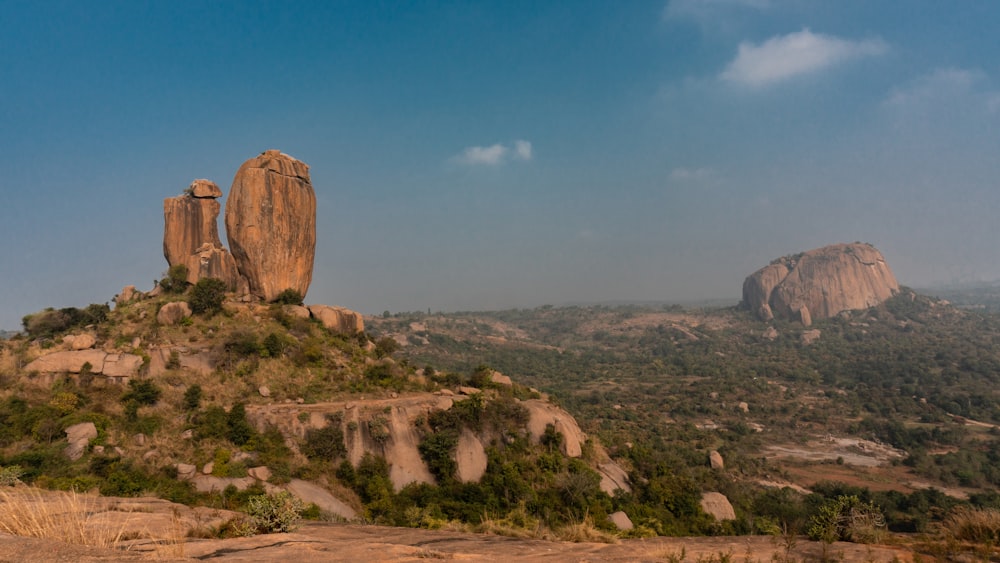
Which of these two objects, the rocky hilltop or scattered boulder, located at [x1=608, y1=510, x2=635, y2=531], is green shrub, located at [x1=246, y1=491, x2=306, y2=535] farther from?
the rocky hilltop

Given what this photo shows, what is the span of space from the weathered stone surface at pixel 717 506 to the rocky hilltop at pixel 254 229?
3138 centimetres

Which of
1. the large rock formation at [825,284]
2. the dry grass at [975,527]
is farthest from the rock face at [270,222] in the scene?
the large rock formation at [825,284]

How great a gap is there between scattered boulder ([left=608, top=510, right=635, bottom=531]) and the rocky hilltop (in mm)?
27383

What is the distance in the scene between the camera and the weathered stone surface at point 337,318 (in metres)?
31.9

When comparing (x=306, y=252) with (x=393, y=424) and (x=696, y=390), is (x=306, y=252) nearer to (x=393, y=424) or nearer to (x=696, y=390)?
(x=393, y=424)

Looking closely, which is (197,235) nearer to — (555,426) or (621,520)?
(555,426)

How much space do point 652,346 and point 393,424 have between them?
355ft

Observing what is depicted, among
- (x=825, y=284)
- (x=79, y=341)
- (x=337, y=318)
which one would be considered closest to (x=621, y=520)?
(x=337, y=318)

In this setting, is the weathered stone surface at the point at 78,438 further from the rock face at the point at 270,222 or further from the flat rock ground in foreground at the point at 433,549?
the flat rock ground in foreground at the point at 433,549

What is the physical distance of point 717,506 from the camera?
72.8 feet

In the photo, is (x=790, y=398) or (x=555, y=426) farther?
(x=790, y=398)

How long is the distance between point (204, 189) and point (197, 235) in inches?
153

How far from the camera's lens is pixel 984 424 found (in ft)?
167

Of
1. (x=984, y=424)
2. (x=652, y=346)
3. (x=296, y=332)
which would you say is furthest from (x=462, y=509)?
(x=652, y=346)
